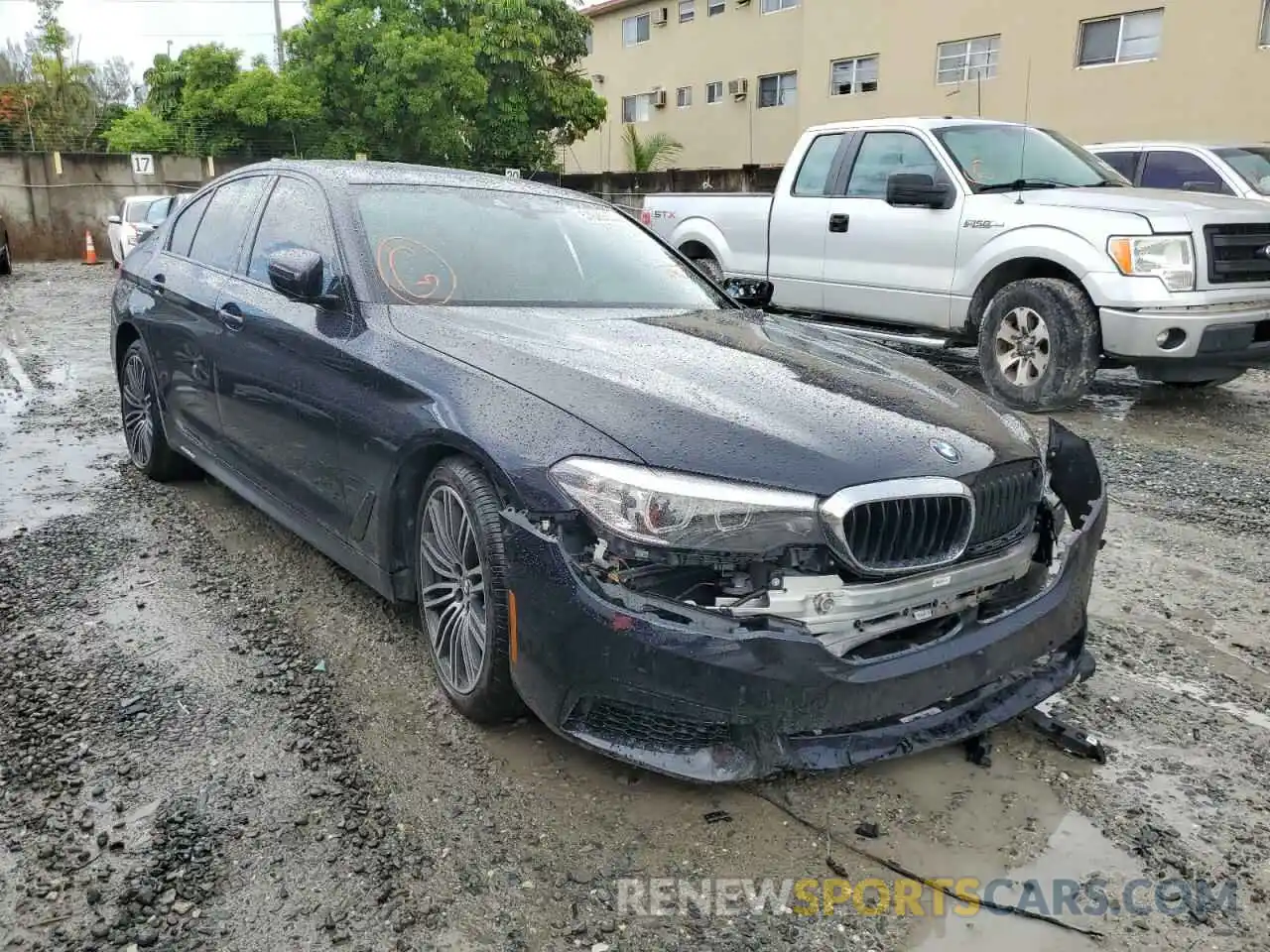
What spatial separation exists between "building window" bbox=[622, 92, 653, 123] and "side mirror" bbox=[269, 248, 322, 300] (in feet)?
107

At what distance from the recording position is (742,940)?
89.1 inches

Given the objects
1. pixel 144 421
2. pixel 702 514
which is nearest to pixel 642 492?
pixel 702 514

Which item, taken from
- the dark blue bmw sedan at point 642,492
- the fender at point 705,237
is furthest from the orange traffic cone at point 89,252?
the dark blue bmw sedan at point 642,492

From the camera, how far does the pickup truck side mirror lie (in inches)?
295

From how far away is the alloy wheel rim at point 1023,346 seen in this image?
7.17 meters

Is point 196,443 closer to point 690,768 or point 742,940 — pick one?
point 690,768

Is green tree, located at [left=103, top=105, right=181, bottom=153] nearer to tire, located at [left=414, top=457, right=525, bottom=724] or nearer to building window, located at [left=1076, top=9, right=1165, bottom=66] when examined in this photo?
building window, located at [left=1076, top=9, right=1165, bottom=66]

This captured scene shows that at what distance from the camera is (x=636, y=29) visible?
34281 millimetres

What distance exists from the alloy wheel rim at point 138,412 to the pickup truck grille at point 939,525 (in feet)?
13.7

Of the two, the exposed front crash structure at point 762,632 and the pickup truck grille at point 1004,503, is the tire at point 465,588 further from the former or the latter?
the pickup truck grille at point 1004,503

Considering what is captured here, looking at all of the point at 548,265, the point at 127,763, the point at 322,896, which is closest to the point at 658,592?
the point at 322,896

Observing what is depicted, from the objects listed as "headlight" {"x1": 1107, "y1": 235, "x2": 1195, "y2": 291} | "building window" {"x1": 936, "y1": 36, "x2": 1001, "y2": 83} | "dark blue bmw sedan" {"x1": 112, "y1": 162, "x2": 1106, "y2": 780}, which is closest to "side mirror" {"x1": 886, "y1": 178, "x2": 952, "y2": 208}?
"headlight" {"x1": 1107, "y1": 235, "x2": 1195, "y2": 291}

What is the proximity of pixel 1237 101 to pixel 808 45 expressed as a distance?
11308 millimetres

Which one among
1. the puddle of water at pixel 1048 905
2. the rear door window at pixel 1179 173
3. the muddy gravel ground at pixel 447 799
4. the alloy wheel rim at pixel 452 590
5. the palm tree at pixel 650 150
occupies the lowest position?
the puddle of water at pixel 1048 905
